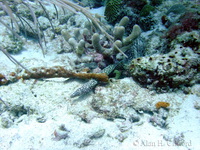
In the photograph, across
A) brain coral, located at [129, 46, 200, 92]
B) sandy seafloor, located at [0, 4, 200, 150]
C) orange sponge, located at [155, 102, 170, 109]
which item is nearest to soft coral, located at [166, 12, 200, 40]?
brain coral, located at [129, 46, 200, 92]

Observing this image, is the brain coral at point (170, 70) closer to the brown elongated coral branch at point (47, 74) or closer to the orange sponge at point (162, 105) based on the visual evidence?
the orange sponge at point (162, 105)

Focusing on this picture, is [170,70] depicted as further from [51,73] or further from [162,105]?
[51,73]

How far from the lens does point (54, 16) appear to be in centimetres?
670

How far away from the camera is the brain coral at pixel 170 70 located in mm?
2855

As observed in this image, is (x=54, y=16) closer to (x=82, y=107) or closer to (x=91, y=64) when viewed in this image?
(x=91, y=64)

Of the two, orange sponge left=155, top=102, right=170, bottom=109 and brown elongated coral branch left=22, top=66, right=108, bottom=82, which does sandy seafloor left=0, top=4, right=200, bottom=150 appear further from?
brown elongated coral branch left=22, top=66, right=108, bottom=82

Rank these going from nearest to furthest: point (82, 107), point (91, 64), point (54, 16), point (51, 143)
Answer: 1. point (51, 143)
2. point (82, 107)
3. point (91, 64)
4. point (54, 16)

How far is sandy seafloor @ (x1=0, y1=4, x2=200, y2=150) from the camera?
2.49 m

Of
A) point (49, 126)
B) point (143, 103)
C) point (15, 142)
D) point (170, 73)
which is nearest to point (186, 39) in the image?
point (170, 73)

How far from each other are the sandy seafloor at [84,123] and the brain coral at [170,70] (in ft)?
0.73

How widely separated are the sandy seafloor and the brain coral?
224mm

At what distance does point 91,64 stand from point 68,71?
90cm

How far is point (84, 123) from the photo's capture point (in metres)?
2.88

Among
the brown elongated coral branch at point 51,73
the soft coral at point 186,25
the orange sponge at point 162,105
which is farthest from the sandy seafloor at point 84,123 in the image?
the soft coral at point 186,25
